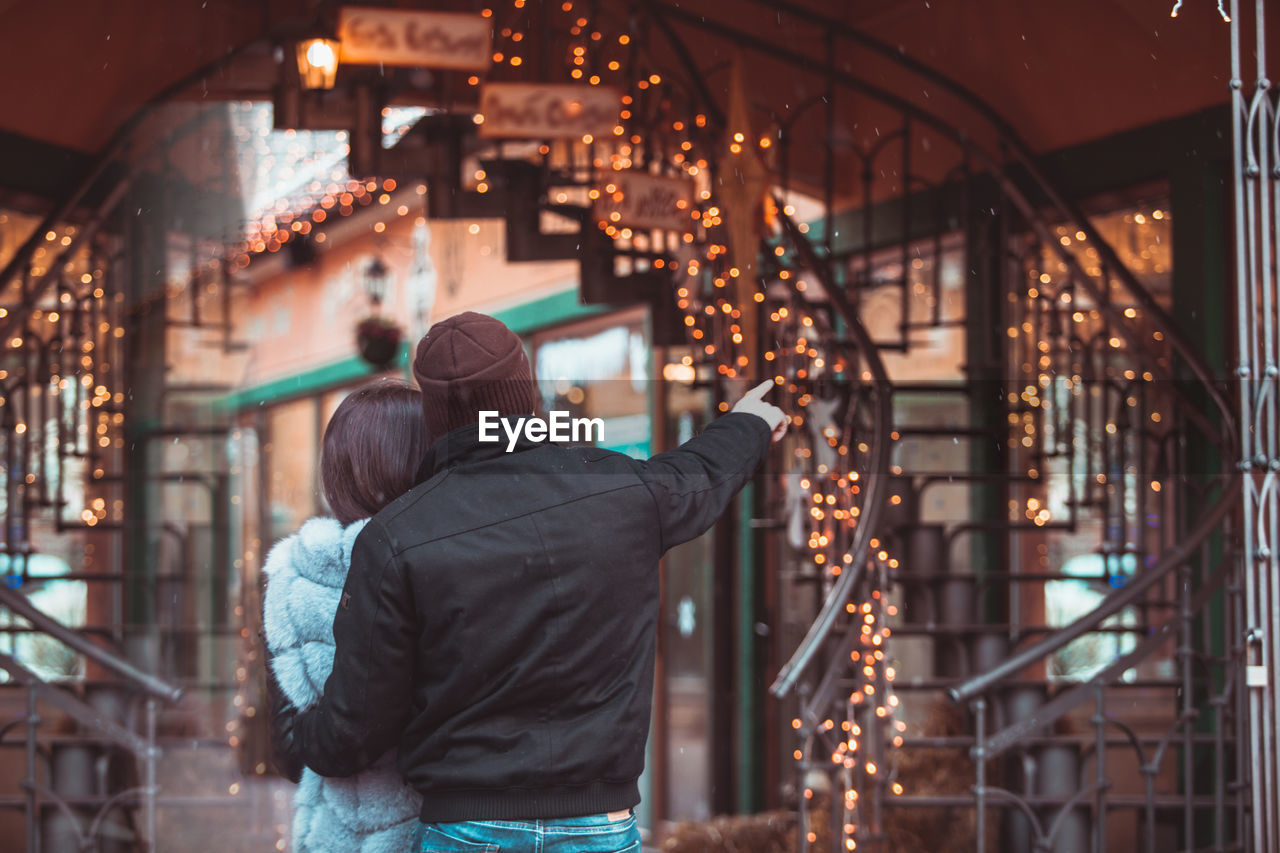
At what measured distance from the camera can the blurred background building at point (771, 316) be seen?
107 inches

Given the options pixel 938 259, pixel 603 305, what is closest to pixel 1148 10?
pixel 938 259

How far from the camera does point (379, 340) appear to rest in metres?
2.94

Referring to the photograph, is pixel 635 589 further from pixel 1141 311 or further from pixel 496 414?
pixel 1141 311

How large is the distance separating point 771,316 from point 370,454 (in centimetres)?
258

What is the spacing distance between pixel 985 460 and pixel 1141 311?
665mm

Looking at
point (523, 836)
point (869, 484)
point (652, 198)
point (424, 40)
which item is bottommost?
point (523, 836)

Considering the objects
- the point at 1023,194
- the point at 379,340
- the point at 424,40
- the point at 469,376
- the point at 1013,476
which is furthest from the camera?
the point at 1013,476

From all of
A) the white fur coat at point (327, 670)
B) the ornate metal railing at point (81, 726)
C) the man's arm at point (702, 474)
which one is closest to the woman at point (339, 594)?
the white fur coat at point (327, 670)

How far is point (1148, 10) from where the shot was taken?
109 inches

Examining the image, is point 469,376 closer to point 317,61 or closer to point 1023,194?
point 317,61

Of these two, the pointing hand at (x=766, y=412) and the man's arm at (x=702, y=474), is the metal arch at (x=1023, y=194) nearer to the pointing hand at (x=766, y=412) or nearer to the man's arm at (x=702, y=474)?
the pointing hand at (x=766, y=412)

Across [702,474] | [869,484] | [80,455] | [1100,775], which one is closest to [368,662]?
[702,474]

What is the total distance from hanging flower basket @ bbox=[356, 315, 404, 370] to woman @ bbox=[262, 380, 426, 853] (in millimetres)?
1090

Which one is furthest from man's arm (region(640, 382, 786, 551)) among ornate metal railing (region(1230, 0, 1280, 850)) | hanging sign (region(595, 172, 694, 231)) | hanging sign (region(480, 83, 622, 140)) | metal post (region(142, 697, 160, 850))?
metal post (region(142, 697, 160, 850))
